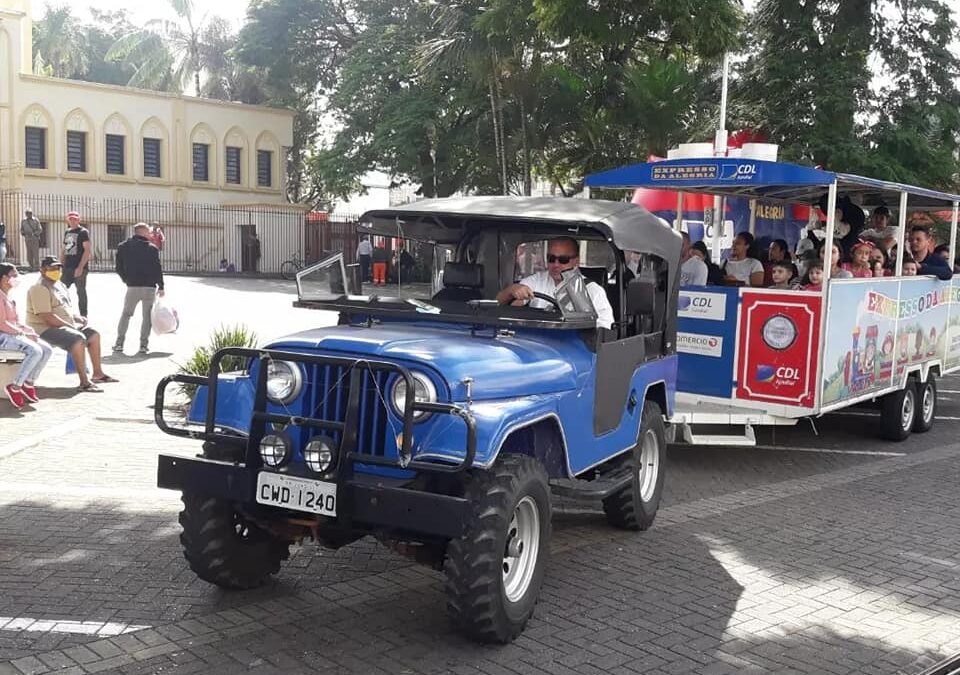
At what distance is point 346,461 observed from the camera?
4.66 m

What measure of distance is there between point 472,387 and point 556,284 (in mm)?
1767

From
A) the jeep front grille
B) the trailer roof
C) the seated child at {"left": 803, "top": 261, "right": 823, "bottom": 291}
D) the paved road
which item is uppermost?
the trailer roof

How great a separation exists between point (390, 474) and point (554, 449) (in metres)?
1.10

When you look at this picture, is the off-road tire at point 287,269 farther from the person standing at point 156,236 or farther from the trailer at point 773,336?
the trailer at point 773,336

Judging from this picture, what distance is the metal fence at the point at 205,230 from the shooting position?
38406mm

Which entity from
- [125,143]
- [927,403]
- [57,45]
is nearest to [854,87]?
[927,403]

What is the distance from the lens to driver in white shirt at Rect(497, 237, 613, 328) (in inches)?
237

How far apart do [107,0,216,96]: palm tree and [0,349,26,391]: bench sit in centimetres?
4108

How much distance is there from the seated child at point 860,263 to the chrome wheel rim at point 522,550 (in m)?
5.98

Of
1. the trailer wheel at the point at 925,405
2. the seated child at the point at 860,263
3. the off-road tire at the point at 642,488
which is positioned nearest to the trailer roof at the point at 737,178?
the seated child at the point at 860,263

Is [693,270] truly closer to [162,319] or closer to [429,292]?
[429,292]

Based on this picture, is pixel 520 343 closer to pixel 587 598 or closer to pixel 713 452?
pixel 587 598

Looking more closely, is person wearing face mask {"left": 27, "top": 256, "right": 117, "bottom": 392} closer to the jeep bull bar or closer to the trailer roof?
the trailer roof

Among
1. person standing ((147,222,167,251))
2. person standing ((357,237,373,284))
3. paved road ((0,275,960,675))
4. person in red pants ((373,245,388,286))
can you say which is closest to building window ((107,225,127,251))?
person standing ((147,222,167,251))
